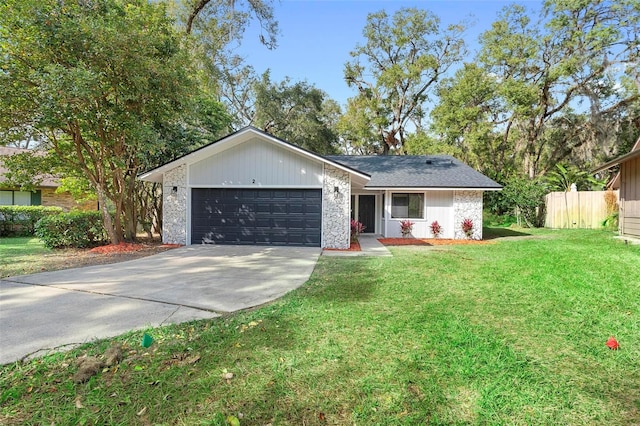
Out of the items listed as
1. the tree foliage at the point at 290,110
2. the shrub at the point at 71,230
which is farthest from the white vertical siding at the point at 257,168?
the tree foliage at the point at 290,110

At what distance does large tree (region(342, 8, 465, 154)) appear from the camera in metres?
23.3

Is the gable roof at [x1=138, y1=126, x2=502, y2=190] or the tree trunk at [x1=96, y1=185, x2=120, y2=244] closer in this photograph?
the tree trunk at [x1=96, y1=185, x2=120, y2=244]

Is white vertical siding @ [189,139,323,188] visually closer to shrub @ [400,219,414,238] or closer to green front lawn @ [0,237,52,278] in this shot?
green front lawn @ [0,237,52,278]

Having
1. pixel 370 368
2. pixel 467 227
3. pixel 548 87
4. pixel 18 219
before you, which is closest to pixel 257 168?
pixel 467 227

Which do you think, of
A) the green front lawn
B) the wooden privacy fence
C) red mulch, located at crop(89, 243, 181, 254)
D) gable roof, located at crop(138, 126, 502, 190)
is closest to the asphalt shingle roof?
gable roof, located at crop(138, 126, 502, 190)

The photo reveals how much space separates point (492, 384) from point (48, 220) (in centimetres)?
1197

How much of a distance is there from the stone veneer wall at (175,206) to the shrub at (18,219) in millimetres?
7321

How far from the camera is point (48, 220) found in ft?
31.8

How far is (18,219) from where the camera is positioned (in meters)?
14.3

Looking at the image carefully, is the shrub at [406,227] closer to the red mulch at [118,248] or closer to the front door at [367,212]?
the front door at [367,212]

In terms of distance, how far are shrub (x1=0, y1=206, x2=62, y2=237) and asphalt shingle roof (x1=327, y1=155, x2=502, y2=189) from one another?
13.6 metres

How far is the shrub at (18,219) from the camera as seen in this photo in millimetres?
13961

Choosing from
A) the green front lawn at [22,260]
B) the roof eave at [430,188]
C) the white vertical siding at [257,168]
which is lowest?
the green front lawn at [22,260]

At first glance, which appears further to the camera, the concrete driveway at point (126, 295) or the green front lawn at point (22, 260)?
the green front lawn at point (22, 260)
